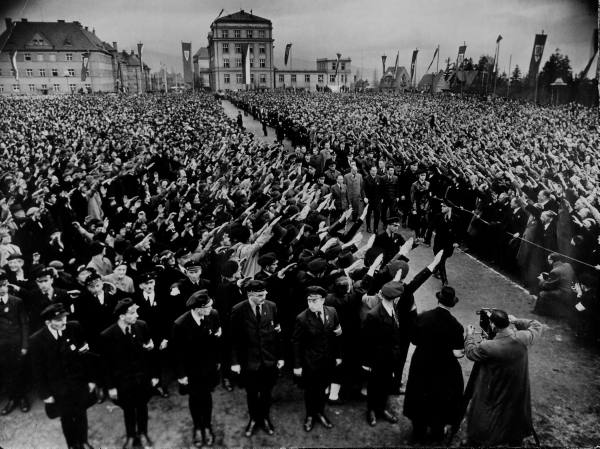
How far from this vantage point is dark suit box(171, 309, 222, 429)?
4.54m

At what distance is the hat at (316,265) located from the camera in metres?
5.32

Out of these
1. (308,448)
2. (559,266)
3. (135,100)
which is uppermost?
(135,100)

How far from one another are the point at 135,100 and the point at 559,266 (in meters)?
37.5

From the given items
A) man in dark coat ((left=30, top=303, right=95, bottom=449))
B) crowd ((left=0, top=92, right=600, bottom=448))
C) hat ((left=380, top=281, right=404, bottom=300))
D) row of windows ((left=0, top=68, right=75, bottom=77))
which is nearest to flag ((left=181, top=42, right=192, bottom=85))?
crowd ((left=0, top=92, right=600, bottom=448))

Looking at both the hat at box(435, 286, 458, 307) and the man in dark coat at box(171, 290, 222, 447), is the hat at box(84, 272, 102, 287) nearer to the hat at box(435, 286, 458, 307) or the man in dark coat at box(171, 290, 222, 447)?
the man in dark coat at box(171, 290, 222, 447)

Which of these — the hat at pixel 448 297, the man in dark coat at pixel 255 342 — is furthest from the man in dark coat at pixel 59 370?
the hat at pixel 448 297

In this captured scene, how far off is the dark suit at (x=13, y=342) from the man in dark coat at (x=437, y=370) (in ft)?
13.8

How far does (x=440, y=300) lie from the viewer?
4266mm

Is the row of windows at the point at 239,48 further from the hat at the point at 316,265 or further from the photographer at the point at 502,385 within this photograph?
the photographer at the point at 502,385

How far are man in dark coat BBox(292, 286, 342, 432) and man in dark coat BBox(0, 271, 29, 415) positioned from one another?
3.04m

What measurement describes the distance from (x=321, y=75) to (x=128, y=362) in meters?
38.2

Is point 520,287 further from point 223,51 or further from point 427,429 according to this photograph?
point 223,51

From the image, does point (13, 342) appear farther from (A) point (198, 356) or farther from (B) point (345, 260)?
(B) point (345, 260)

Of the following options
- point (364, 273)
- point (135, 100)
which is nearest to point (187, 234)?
point (364, 273)
